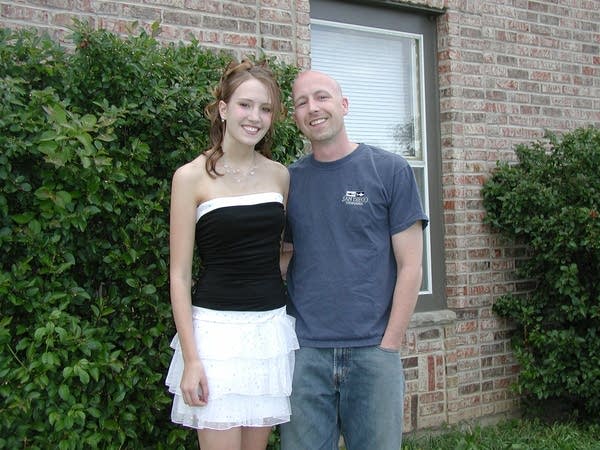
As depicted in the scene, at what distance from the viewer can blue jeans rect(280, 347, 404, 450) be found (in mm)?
3125

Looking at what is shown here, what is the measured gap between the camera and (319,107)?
3180 mm

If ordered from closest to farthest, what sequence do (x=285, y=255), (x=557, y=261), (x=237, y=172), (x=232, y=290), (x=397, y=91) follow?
(x=232, y=290), (x=237, y=172), (x=285, y=255), (x=557, y=261), (x=397, y=91)

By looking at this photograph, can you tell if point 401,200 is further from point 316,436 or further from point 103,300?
point 103,300

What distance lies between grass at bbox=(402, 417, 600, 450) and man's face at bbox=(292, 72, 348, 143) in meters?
2.58

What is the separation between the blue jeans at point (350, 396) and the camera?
3.12 metres

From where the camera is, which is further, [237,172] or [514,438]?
[514,438]

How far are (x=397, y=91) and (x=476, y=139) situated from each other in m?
0.67

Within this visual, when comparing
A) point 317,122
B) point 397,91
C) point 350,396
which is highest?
point 397,91

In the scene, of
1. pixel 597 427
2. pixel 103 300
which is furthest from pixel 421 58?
pixel 103 300

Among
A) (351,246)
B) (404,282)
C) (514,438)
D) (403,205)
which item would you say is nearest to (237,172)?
(351,246)

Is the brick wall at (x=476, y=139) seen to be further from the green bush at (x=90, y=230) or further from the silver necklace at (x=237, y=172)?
the silver necklace at (x=237, y=172)

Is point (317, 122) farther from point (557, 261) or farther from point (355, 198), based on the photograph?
point (557, 261)

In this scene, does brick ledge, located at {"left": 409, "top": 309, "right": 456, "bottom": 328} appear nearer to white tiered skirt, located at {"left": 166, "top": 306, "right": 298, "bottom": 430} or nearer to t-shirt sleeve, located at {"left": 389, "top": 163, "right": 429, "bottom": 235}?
t-shirt sleeve, located at {"left": 389, "top": 163, "right": 429, "bottom": 235}

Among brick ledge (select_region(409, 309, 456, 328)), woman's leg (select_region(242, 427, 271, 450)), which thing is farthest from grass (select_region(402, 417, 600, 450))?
woman's leg (select_region(242, 427, 271, 450))
